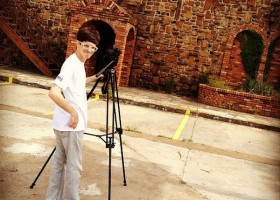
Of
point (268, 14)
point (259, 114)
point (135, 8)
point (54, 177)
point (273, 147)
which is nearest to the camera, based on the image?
point (54, 177)

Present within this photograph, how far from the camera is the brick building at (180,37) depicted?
38.4 feet

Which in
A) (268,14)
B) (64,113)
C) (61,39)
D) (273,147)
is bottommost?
(273,147)

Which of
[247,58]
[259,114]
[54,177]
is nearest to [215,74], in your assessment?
[247,58]

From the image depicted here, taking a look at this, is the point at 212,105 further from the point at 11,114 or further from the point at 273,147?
the point at 11,114

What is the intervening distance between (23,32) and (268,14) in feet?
33.9

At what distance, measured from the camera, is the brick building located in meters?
11.7

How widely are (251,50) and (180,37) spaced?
9.60ft

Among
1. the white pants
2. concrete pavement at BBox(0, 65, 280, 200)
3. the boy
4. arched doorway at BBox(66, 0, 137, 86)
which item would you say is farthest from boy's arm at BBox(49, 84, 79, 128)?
arched doorway at BBox(66, 0, 137, 86)

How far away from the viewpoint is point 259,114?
10.7 metres

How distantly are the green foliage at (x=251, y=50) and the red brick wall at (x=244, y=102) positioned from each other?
171 centimetres

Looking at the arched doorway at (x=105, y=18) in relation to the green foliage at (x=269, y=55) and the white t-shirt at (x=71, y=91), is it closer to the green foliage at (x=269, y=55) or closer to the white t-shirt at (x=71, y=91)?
the green foliage at (x=269, y=55)

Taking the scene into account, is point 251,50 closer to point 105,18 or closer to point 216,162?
point 105,18

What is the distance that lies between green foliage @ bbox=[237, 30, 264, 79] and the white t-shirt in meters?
10.6

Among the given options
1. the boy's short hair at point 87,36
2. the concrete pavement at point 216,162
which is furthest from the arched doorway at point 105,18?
the boy's short hair at point 87,36
